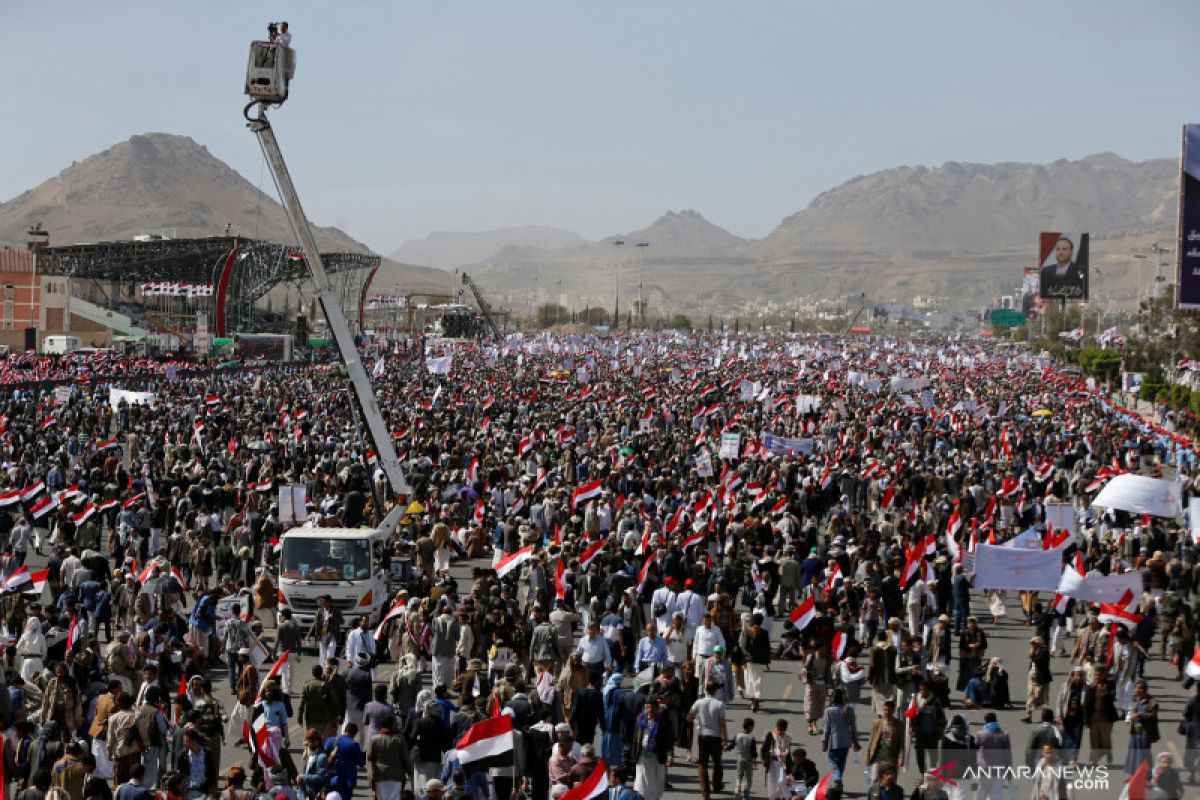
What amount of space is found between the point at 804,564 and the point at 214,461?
41.7ft

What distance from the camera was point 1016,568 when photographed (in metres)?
16.1

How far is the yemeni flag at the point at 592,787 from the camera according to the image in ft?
32.0

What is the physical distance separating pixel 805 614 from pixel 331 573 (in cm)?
524

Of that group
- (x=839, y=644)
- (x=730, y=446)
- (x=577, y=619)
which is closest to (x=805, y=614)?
(x=839, y=644)

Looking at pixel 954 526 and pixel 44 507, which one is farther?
pixel 44 507

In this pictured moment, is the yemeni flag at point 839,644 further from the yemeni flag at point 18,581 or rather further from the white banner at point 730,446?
the white banner at point 730,446

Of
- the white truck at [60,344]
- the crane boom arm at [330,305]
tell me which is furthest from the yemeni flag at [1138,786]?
the white truck at [60,344]

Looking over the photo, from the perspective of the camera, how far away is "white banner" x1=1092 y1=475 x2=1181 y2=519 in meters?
20.8

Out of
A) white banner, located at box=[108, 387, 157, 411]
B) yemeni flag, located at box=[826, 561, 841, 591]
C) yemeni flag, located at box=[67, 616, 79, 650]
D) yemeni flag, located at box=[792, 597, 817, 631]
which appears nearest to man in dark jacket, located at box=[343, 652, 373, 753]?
yemeni flag, located at box=[67, 616, 79, 650]

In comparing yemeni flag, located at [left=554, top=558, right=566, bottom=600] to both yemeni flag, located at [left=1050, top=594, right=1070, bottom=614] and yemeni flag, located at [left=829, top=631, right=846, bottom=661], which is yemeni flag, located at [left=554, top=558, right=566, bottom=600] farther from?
yemeni flag, located at [left=1050, top=594, right=1070, bottom=614]

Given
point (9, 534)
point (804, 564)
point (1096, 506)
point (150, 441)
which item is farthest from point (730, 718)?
point (150, 441)

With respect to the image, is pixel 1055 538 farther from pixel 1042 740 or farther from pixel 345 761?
pixel 345 761

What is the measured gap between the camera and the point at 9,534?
21406 millimetres

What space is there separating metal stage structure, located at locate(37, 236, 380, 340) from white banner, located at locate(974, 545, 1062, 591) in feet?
243
